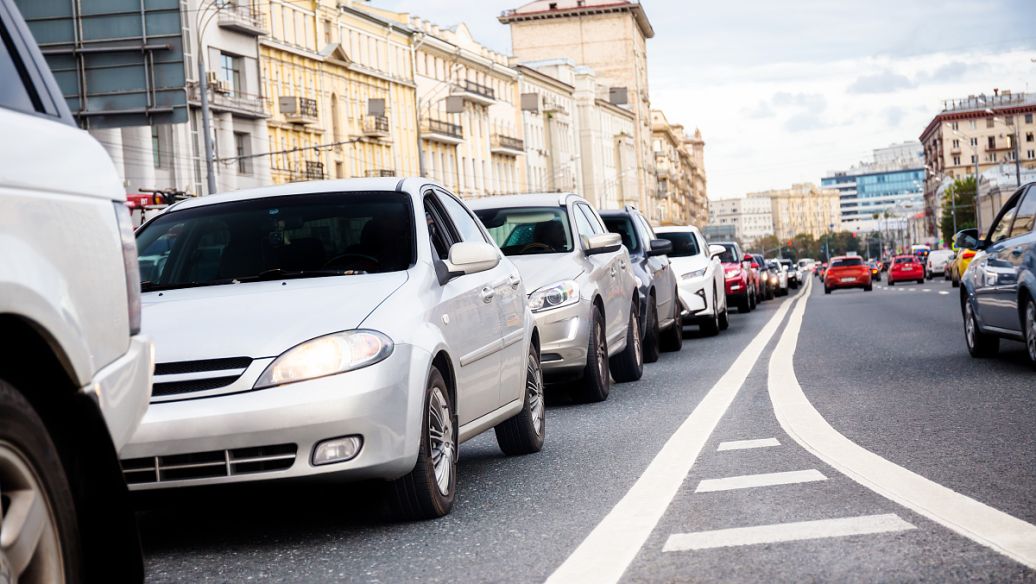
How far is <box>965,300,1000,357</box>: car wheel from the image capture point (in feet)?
47.0

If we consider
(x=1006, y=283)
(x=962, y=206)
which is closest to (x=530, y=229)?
(x=1006, y=283)

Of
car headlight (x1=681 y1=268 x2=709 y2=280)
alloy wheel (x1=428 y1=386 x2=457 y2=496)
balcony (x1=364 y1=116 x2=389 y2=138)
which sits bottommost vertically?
alloy wheel (x1=428 y1=386 x2=457 y2=496)

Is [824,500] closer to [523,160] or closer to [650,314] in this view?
[650,314]

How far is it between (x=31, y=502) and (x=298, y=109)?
192ft

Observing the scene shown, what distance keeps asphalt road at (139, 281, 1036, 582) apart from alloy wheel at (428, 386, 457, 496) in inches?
7.1

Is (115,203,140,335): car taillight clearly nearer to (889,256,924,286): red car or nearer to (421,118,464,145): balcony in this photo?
(889,256,924,286): red car

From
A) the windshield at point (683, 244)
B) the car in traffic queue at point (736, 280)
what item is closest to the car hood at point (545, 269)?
the windshield at point (683, 244)

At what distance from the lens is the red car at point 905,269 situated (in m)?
73.0

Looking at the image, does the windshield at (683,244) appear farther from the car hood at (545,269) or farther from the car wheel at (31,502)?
the car wheel at (31,502)

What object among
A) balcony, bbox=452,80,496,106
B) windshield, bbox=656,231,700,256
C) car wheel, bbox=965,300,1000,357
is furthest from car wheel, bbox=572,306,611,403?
balcony, bbox=452,80,496,106

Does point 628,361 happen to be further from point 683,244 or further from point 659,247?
point 683,244

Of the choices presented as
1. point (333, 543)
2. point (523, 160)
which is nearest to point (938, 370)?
point (333, 543)

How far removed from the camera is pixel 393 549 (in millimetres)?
5895

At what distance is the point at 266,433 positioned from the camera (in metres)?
5.84
